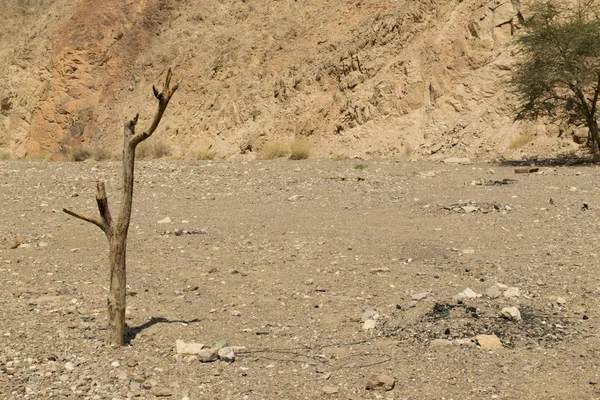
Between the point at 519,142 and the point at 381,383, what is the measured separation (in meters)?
14.9

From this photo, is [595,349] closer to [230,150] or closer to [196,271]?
[196,271]

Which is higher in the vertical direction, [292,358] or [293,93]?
[293,93]

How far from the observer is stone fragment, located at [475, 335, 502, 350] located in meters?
5.27

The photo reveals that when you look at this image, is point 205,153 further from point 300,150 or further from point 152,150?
point 300,150

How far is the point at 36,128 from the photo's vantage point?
33156mm

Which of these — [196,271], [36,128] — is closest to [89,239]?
Result: [196,271]

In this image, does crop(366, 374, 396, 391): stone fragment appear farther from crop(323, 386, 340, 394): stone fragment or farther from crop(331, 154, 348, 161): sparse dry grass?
crop(331, 154, 348, 161): sparse dry grass

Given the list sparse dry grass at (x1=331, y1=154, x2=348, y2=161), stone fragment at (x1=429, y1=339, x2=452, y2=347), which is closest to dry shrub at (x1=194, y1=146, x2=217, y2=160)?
sparse dry grass at (x1=331, y1=154, x2=348, y2=161)

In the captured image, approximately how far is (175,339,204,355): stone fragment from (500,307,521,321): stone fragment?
2.37 meters

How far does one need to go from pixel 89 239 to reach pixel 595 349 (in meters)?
6.53

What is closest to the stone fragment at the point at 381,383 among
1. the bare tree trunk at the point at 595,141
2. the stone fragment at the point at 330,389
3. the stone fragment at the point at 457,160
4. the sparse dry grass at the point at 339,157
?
the stone fragment at the point at 330,389

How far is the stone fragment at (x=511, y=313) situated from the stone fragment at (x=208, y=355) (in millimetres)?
2272

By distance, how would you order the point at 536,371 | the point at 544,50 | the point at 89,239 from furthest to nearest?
the point at 544,50 → the point at 89,239 → the point at 536,371

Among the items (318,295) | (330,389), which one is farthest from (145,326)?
(330,389)
